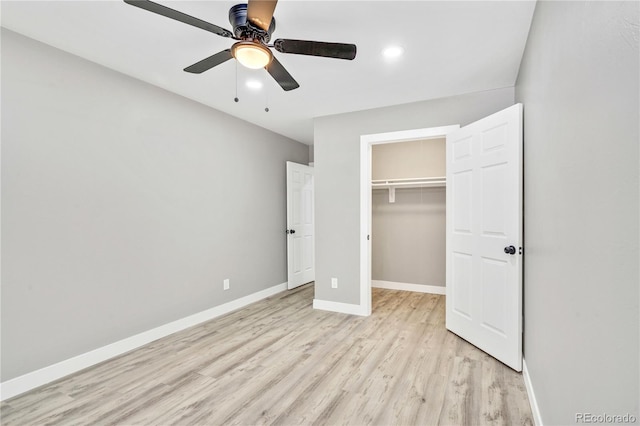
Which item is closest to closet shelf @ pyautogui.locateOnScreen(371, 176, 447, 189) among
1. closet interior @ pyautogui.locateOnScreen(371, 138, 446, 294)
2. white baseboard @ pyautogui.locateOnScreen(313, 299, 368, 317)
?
closet interior @ pyautogui.locateOnScreen(371, 138, 446, 294)

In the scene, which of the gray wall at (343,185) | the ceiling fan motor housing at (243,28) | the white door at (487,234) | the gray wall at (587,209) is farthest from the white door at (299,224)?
the gray wall at (587,209)

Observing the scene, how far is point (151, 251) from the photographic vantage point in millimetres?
3111

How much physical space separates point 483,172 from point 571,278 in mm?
1710

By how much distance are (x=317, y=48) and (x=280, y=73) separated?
0.40 meters

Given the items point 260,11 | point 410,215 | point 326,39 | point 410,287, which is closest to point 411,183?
point 410,215

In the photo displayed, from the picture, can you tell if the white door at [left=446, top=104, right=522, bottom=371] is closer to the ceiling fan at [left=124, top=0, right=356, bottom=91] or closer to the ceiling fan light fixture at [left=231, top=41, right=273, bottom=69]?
the ceiling fan at [left=124, top=0, right=356, bottom=91]

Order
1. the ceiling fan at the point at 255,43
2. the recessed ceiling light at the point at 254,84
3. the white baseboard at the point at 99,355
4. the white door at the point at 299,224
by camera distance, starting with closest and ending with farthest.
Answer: the ceiling fan at the point at 255,43 → the white baseboard at the point at 99,355 → the recessed ceiling light at the point at 254,84 → the white door at the point at 299,224

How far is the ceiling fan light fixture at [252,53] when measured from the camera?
1.71 meters

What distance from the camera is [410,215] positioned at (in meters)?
5.00

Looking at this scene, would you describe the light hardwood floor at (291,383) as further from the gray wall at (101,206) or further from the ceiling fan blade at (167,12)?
the ceiling fan blade at (167,12)

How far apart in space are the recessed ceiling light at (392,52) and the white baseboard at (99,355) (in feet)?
10.9

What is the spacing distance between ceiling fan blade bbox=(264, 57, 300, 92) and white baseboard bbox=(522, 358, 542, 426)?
102 inches

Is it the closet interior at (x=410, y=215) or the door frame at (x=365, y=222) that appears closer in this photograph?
the door frame at (x=365, y=222)

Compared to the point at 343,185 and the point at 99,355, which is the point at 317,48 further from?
the point at 99,355
